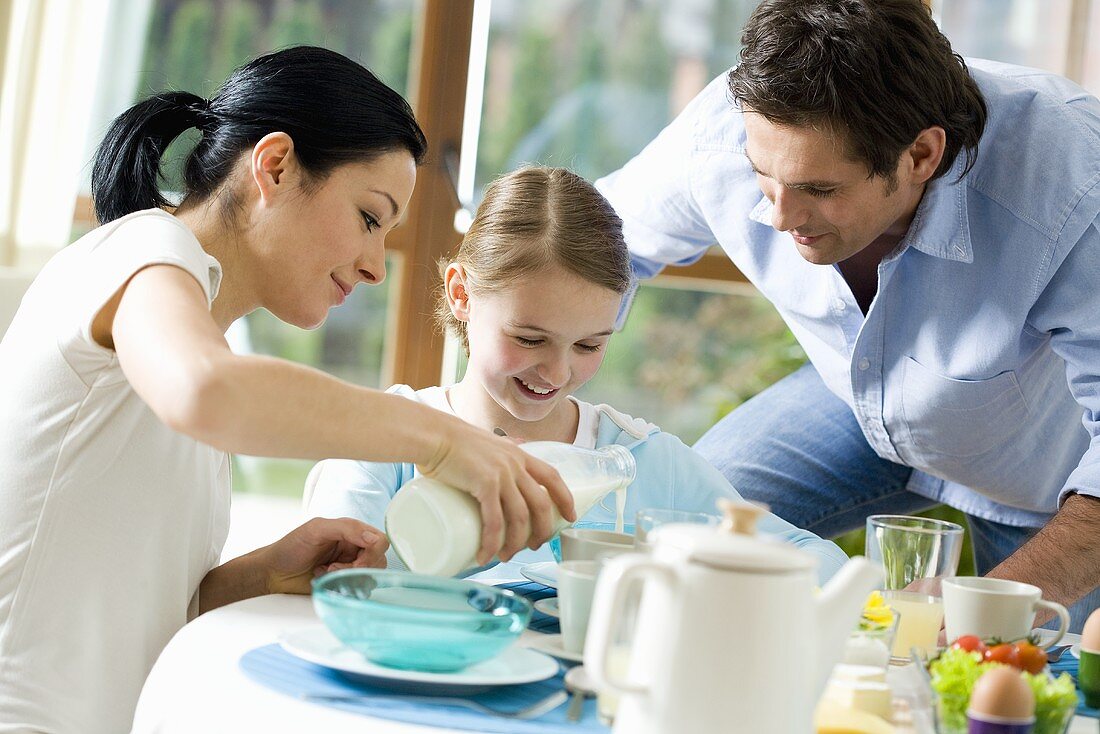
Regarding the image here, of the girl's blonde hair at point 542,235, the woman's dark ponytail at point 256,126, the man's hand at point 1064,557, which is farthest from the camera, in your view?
the girl's blonde hair at point 542,235

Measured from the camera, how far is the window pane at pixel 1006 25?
3.62 metres

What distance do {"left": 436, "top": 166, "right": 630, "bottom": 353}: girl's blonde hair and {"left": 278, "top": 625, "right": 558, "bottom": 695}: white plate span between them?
2.81 ft

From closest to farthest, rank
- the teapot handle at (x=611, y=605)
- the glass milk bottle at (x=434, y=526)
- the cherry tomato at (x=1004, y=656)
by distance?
the teapot handle at (x=611, y=605) < the cherry tomato at (x=1004, y=656) < the glass milk bottle at (x=434, y=526)

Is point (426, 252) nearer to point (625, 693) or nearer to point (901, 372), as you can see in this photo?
point (901, 372)

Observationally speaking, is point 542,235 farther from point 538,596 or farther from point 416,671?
point 416,671

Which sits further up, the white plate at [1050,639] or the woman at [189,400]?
the woman at [189,400]

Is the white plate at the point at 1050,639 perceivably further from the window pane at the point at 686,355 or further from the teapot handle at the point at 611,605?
the window pane at the point at 686,355

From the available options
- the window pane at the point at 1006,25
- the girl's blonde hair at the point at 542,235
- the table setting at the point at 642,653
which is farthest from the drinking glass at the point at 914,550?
the window pane at the point at 1006,25

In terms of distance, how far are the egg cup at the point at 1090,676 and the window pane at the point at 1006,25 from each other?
3041mm

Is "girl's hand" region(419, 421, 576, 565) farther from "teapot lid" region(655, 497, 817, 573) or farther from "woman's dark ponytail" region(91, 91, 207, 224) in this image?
"woman's dark ponytail" region(91, 91, 207, 224)

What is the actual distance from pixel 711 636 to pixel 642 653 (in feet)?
0.14

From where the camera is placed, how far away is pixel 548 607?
108 centimetres

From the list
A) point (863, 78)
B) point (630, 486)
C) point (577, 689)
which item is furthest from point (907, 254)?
point (577, 689)

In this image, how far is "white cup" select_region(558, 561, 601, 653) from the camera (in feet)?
2.95
